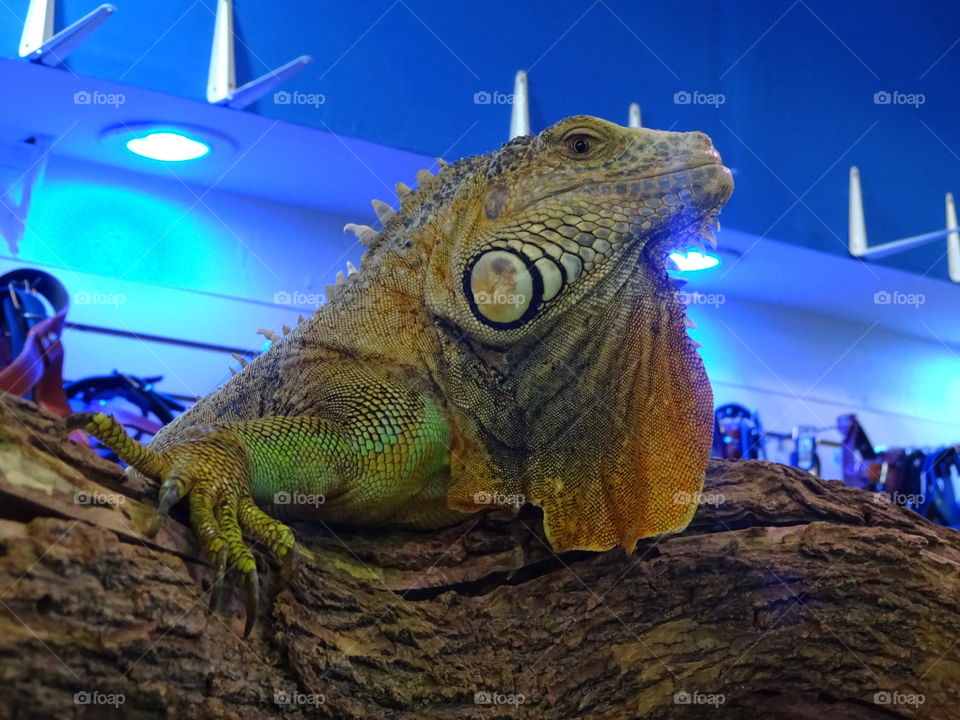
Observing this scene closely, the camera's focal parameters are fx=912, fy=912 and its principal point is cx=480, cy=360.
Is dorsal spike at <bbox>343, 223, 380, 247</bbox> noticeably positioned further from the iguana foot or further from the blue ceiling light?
the blue ceiling light

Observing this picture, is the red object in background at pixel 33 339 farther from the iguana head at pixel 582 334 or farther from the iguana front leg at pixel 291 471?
the iguana head at pixel 582 334

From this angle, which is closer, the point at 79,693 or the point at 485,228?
the point at 79,693

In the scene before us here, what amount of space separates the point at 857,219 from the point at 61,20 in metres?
5.63

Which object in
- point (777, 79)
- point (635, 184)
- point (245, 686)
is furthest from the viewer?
point (777, 79)

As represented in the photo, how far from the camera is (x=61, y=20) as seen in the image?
4.61 m

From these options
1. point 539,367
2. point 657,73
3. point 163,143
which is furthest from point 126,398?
point 657,73

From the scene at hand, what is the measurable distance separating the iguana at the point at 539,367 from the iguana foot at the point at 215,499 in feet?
0.95

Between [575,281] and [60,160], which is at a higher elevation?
[60,160]

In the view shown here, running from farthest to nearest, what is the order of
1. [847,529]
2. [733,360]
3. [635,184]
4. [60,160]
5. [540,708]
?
1. [733,360]
2. [60,160]
3. [847,529]
4. [635,184]
5. [540,708]

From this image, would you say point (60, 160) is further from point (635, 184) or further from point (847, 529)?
point (847, 529)

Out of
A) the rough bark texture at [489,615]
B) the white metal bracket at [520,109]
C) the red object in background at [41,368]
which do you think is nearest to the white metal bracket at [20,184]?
the red object in background at [41,368]

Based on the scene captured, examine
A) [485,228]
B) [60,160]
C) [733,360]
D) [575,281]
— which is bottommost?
[575,281]

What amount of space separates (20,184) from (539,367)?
14.2ft

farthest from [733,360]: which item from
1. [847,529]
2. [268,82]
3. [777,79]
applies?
[847,529]
